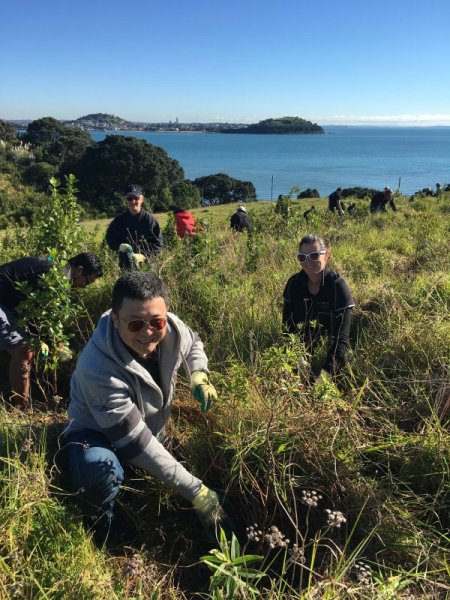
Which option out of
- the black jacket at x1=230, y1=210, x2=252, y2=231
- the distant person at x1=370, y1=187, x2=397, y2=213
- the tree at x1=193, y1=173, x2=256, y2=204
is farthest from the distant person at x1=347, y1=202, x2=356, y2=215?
the tree at x1=193, y1=173, x2=256, y2=204

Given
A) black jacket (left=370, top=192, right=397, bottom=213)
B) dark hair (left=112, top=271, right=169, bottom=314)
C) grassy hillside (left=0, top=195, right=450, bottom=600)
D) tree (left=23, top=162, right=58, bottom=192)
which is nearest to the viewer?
grassy hillside (left=0, top=195, right=450, bottom=600)

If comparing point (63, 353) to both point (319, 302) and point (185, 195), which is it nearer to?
point (319, 302)

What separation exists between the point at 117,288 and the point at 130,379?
44cm

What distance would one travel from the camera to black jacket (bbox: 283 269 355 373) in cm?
320

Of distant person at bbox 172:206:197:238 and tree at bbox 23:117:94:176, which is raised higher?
tree at bbox 23:117:94:176

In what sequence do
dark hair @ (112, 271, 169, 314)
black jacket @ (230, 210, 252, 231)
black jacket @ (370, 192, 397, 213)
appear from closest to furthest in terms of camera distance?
dark hair @ (112, 271, 169, 314)
black jacket @ (230, 210, 252, 231)
black jacket @ (370, 192, 397, 213)

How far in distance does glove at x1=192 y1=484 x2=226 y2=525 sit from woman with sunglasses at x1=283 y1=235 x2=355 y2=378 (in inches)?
52.9

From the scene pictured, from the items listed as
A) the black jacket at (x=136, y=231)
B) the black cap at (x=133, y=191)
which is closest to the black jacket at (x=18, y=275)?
the black jacket at (x=136, y=231)

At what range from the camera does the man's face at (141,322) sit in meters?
2.02

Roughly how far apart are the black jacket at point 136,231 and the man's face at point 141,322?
342cm

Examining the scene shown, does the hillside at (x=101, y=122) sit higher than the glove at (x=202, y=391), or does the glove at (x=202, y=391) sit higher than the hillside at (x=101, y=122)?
the hillside at (x=101, y=122)

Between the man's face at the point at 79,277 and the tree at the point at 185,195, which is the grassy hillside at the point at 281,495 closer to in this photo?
the man's face at the point at 79,277

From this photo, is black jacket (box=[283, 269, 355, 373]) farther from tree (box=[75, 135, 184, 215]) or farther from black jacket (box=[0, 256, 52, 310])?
tree (box=[75, 135, 184, 215])

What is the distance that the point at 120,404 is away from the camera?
2.04 metres
